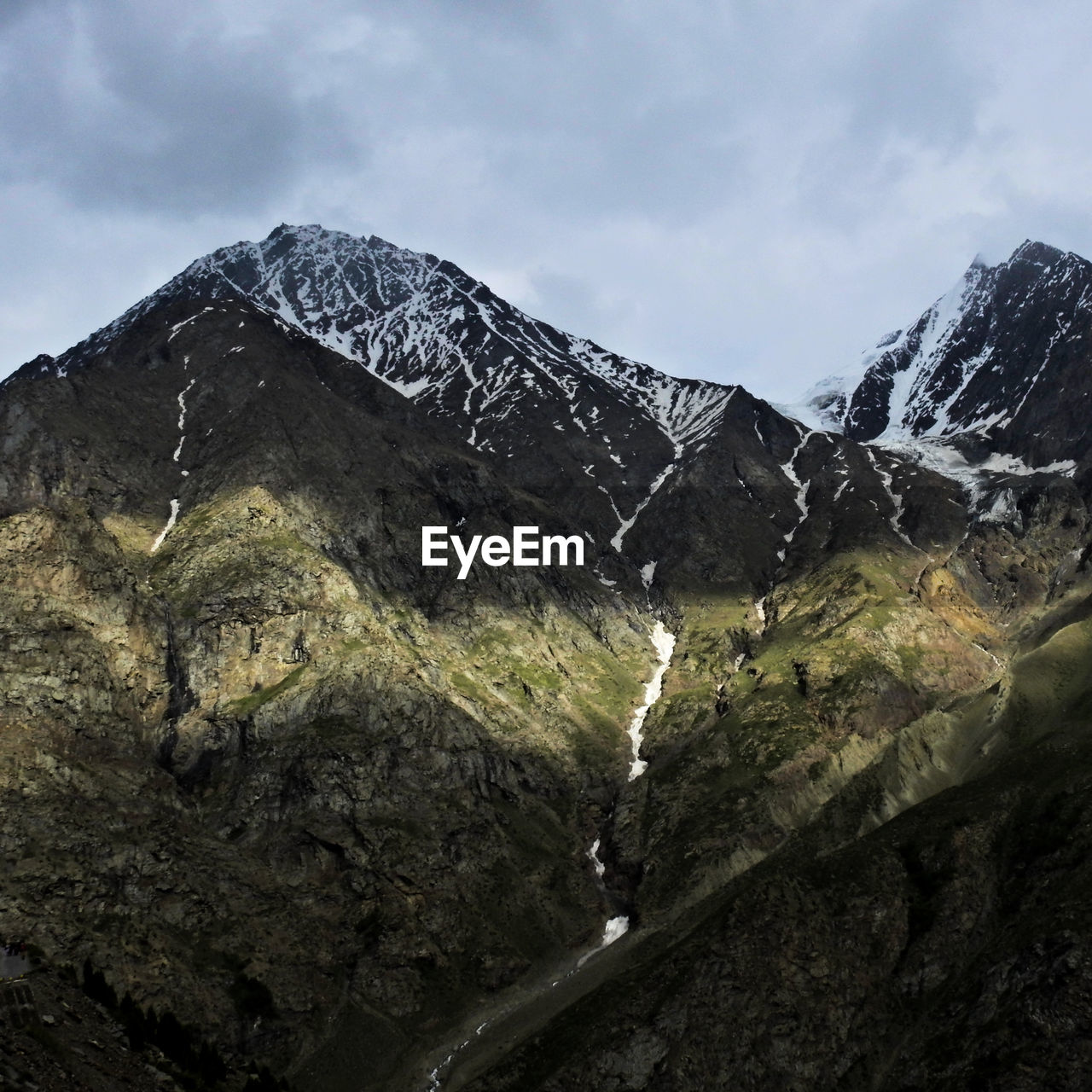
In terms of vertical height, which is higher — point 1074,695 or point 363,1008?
point 363,1008

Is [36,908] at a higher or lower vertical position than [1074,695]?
higher

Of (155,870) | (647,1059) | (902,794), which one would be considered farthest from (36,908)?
(902,794)

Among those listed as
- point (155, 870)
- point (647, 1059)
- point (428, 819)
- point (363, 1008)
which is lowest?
point (647, 1059)

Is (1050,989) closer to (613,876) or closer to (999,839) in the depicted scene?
(999,839)

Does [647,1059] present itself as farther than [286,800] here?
No

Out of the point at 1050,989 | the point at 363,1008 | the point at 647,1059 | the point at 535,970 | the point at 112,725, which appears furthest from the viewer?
the point at 112,725

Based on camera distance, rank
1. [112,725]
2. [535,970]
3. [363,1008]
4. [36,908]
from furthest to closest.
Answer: [112,725], [535,970], [363,1008], [36,908]

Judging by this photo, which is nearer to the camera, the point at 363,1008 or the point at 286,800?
the point at 363,1008

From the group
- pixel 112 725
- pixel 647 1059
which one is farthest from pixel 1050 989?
pixel 112 725

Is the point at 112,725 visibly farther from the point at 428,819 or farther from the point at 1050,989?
the point at 1050,989
